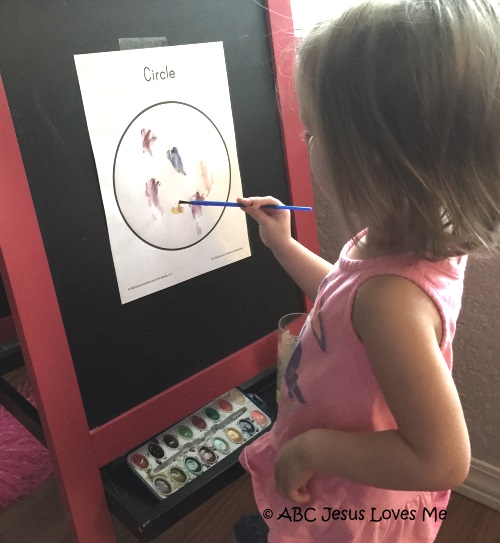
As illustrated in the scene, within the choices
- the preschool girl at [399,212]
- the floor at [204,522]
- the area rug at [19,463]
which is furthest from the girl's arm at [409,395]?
the area rug at [19,463]

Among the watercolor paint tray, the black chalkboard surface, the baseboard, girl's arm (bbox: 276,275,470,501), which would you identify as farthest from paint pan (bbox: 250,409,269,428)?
the baseboard

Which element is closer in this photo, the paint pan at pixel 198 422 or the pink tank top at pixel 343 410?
the pink tank top at pixel 343 410

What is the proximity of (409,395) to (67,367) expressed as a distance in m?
0.39

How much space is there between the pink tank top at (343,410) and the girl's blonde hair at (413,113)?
1.7 inches

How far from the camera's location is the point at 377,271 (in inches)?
19.7

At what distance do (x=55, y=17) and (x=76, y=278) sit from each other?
0.96ft

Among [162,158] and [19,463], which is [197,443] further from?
[19,463]

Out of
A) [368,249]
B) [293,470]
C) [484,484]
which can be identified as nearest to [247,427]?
[293,470]

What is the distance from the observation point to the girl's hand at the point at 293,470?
0.55 m

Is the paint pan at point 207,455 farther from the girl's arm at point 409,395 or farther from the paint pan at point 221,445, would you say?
the girl's arm at point 409,395

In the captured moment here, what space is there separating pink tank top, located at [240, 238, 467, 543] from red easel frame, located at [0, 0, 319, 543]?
143 millimetres

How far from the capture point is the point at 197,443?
77 centimetres

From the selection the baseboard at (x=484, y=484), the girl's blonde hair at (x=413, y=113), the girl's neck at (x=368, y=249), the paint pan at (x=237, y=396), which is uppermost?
the girl's blonde hair at (x=413, y=113)

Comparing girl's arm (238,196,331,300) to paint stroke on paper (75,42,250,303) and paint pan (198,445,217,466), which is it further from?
paint pan (198,445,217,466)
